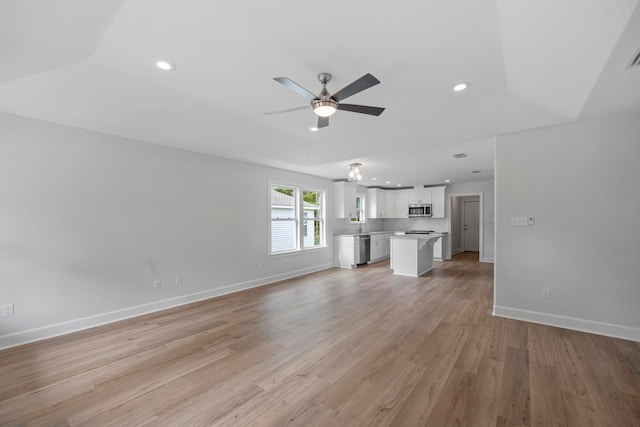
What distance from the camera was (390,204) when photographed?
9695 mm

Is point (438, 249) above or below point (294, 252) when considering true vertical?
below

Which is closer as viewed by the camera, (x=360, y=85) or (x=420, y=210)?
(x=360, y=85)

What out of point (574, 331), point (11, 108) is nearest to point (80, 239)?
point (11, 108)

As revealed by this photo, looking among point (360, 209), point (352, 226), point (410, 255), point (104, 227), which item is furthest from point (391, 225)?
point (104, 227)

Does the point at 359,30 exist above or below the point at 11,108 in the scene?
above

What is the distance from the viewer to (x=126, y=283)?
148 inches

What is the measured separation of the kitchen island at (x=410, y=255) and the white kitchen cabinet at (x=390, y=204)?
9.79 ft

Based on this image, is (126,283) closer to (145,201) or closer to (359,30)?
(145,201)

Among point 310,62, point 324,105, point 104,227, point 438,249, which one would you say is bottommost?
point 438,249

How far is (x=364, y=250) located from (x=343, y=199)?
1616 mm

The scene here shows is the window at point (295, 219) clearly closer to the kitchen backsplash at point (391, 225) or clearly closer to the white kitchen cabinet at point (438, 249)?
the kitchen backsplash at point (391, 225)

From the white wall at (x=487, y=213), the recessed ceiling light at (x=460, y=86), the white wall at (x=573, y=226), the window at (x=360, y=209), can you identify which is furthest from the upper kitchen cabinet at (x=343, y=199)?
the recessed ceiling light at (x=460, y=86)

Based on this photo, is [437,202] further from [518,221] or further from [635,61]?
[635,61]

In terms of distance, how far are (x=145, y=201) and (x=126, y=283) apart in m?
1.17
